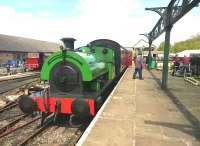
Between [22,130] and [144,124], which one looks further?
[22,130]

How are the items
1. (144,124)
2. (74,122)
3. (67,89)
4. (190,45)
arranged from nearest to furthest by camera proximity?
(144,124)
(67,89)
(74,122)
(190,45)

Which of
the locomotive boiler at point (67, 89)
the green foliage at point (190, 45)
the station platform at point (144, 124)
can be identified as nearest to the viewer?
the station platform at point (144, 124)

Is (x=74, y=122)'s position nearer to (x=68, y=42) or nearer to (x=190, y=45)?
(x=68, y=42)

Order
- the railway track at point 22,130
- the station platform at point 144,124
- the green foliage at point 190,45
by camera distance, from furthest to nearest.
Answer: the green foliage at point 190,45
the railway track at point 22,130
the station platform at point 144,124

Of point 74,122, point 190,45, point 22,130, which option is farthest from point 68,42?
point 190,45

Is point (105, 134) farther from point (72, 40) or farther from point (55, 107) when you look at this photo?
point (72, 40)

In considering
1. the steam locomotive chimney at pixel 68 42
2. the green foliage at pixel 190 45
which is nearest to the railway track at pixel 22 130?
the steam locomotive chimney at pixel 68 42

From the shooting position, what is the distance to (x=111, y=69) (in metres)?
12.1

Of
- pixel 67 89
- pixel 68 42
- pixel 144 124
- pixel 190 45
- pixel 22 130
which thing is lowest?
pixel 22 130

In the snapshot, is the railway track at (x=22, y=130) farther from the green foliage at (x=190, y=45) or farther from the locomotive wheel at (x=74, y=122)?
the green foliage at (x=190, y=45)

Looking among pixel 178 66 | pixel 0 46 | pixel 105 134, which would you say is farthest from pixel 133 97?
pixel 0 46

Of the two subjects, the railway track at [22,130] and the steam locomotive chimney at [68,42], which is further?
the steam locomotive chimney at [68,42]

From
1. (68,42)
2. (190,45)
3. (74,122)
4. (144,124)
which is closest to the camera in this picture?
(144,124)

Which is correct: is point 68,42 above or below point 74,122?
above
